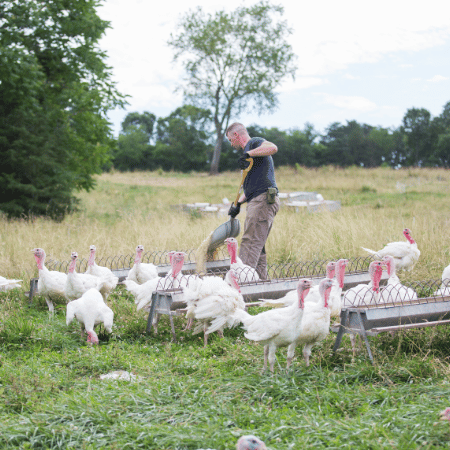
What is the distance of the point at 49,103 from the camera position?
618 inches

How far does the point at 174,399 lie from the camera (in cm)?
362

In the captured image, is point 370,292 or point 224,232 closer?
point 370,292

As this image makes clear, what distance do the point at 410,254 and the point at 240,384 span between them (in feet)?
16.4

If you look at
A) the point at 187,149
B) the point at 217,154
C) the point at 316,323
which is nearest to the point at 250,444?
the point at 316,323

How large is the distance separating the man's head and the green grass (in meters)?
2.85

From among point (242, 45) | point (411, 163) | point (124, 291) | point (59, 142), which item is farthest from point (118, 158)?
point (124, 291)

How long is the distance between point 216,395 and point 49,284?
3594 millimetres

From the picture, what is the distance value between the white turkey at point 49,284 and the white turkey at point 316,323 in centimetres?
354

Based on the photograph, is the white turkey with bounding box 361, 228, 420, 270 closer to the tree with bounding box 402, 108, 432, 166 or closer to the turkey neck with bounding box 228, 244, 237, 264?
the turkey neck with bounding box 228, 244, 237, 264

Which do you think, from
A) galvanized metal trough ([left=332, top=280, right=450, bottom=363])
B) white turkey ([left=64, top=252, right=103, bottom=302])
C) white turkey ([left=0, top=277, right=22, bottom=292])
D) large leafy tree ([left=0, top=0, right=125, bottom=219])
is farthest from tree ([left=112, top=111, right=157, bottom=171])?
galvanized metal trough ([left=332, top=280, right=450, bottom=363])

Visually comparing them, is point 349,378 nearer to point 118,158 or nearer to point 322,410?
point 322,410

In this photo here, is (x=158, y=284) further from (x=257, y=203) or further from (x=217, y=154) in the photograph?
(x=217, y=154)

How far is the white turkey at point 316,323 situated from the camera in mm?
4152

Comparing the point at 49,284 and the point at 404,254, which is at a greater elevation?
the point at 404,254
